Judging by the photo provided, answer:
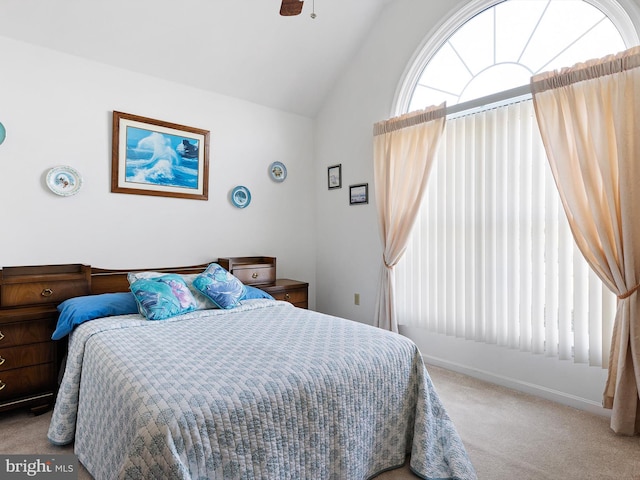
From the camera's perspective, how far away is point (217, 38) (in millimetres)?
3096

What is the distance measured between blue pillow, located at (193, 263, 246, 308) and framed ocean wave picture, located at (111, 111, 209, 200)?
101 centimetres

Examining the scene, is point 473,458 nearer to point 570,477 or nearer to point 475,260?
point 570,477

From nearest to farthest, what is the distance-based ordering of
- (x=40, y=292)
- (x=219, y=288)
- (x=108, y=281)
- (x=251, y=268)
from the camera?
(x=40, y=292) < (x=219, y=288) < (x=108, y=281) < (x=251, y=268)

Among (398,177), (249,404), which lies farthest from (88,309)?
(398,177)

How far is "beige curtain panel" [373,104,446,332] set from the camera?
3.06 m

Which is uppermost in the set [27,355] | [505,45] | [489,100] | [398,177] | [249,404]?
[505,45]

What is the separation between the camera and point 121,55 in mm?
2881

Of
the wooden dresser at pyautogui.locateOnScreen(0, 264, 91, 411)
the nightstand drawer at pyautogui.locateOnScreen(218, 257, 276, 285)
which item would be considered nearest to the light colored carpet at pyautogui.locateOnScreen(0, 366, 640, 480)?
the wooden dresser at pyautogui.locateOnScreen(0, 264, 91, 411)

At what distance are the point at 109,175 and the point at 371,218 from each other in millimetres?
2355

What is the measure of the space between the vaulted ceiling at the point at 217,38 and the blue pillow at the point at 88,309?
6.20ft

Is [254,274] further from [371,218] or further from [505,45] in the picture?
[505,45]

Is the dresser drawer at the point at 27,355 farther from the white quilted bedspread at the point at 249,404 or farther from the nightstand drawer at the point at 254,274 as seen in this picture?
the nightstand drawer at the point at 254,274

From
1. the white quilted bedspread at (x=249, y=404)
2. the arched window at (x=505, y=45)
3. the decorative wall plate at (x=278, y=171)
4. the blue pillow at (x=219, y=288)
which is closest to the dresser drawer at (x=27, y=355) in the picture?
the white quilted bedspread at (x=249, y=404)

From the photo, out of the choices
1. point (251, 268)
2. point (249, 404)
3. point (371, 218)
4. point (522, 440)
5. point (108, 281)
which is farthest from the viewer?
point (371, 218)
